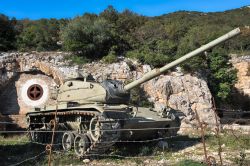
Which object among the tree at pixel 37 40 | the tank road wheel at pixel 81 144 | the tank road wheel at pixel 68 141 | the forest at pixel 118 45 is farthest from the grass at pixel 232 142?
the tree at pixel 37 40

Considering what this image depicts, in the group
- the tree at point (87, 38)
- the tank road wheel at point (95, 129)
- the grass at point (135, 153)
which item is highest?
the tree at point (87, 38)

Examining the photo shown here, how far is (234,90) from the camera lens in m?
25.4

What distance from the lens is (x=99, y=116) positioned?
446 inches

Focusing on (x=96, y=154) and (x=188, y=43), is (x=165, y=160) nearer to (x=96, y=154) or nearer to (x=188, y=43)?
(x=96, y=154)

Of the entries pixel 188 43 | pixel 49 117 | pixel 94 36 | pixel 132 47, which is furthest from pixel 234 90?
pixel 49 117

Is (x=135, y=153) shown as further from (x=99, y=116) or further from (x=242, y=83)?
(x=242, y=83)

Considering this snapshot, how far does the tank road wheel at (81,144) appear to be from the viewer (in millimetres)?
11781

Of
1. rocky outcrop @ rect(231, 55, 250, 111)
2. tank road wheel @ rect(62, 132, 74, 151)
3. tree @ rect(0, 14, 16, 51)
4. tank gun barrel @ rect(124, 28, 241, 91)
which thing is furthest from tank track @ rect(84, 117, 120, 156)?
rocky outcrop @ rect(231, 55, 250, 111)

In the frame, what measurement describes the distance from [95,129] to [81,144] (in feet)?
2.23

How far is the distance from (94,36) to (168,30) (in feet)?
25.8

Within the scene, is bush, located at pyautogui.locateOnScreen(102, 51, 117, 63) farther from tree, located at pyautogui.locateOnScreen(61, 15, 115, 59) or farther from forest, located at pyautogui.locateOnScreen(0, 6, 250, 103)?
tree, located at pyautogui.locateOnScreen(61, 15, 115, 59)

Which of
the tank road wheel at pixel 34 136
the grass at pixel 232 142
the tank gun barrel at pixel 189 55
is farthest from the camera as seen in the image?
the tank road wheel at pixel 34 136

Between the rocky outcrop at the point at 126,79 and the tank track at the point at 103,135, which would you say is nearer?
the tank track at the point at 103,135

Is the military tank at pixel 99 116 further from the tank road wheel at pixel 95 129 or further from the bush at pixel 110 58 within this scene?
the bush at pixel 110 58
